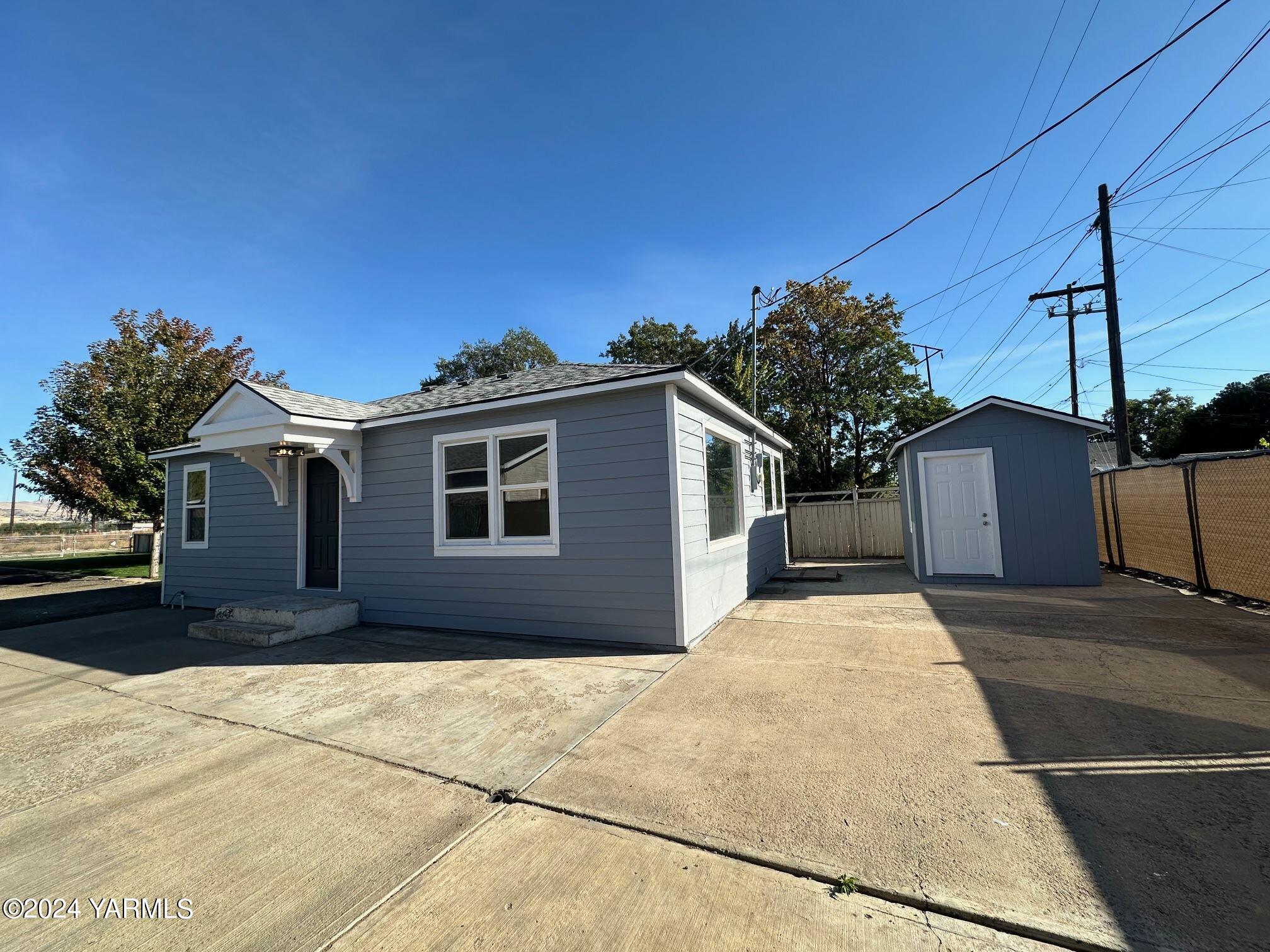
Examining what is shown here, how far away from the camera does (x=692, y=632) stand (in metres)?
5.23

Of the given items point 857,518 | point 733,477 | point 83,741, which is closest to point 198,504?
point 83,741

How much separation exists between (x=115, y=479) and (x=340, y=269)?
10.4m

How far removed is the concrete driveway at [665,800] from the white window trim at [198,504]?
4.09 metres

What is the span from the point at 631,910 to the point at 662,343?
2193cm

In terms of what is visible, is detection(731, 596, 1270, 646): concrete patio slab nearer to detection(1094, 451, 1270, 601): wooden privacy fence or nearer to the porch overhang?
detection(1094, 451, 1270, 601): wooden privacy fence

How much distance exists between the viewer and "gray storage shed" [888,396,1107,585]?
25.3 ft

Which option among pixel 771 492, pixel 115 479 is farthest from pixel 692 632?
Answer: pixel 115 479

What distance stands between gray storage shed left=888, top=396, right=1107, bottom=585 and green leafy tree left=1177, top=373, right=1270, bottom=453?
89.4 feet

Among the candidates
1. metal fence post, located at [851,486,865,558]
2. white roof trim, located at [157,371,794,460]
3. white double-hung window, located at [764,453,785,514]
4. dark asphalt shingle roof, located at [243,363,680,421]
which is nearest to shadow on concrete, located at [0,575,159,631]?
white roof trim, located at [157,371,794,460]

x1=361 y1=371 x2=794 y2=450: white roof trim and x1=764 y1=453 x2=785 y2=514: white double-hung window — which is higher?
x1=361 y1=371 x2=794 y2=450: white roof trim

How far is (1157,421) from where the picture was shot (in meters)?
33.8

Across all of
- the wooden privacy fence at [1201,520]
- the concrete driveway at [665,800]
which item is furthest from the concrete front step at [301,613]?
the wooden privacy fence at [1201,520]

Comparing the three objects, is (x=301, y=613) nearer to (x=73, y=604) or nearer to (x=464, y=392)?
(x=464, y=392)

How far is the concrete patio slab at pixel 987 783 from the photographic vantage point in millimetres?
1750
